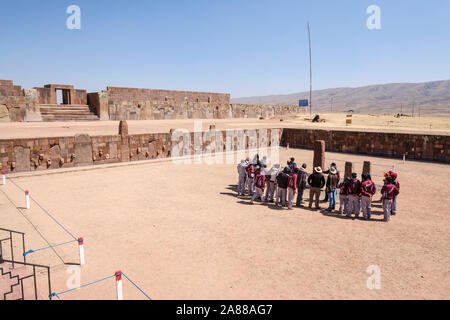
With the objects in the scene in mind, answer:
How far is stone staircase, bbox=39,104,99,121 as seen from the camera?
24078 millimetres

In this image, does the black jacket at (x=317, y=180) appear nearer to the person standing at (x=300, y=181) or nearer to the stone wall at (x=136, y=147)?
the person standing at (x=300, y=181)

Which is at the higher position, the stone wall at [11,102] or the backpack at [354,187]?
the stone wall at [11,102]

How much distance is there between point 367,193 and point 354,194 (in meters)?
0.37

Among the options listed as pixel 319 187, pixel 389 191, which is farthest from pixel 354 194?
pixel 319 187

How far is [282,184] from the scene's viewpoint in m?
9.75

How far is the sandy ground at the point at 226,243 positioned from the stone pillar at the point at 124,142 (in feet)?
17.9

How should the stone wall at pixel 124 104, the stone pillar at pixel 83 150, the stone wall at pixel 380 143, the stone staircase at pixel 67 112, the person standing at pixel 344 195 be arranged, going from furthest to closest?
1. the stone staircase at pixel 67 112
2. the stone wall at pixel 124 104
3. the stone wall at pixel 380 143
4. the stone pillar at pixel 83 150
5. the person standing at pixel 344 195

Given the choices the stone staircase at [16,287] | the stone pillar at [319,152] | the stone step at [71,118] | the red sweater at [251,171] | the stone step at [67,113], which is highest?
the stone step at [67,113]

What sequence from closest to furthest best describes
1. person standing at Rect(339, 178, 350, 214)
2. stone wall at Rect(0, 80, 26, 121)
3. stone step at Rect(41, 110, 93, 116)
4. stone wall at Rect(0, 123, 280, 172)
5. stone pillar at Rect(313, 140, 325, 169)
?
person standing at Rect(339, 178, 350, 214)
stone pillar at Rect(313, 140, 325, 169)
stone wall at Rect(0, 123, 280, 172)
stone wall at Rect(0, 80, 26, 121)
stone step at Rect(41, 110, 93, 116)

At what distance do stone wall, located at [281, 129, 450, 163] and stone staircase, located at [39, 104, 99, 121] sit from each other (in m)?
16.8

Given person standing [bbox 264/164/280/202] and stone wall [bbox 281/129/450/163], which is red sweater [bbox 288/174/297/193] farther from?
stone wall [bbox 281/129/450/163]

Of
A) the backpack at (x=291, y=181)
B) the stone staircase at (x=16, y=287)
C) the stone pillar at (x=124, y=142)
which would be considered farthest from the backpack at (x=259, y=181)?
the stone pillar at (x=124, y=142)

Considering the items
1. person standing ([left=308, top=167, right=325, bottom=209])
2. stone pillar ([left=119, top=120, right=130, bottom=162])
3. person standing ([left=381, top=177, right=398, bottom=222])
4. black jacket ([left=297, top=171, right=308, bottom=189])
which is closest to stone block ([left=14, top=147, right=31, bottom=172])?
stone pillar ([left=119, top=120, right=130, bottom=162])

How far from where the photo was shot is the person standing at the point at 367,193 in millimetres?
8680
